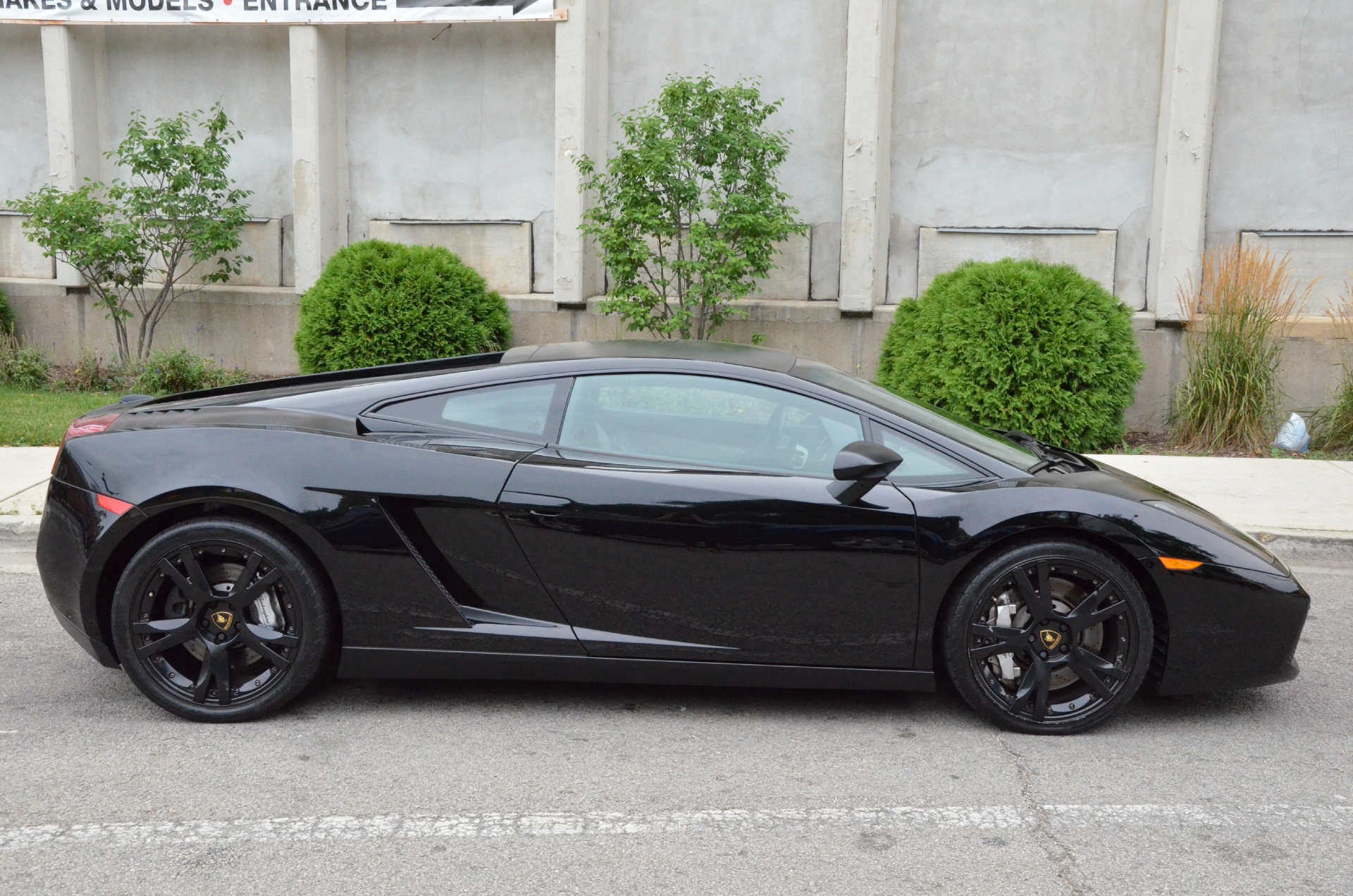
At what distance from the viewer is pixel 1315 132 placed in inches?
442

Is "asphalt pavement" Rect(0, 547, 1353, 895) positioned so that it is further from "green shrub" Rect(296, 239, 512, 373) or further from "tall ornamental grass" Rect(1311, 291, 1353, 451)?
"green shrub" Rect(296, 239, 512, 373)

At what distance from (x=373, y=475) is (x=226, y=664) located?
0.81m

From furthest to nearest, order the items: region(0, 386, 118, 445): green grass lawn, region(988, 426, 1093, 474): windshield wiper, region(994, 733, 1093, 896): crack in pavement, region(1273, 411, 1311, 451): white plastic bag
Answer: region(1273, 411, 1311, 451): white plastic bag, region(0, 386, 118, 445): green grass lawn, region(988, 426, 1093, 474): windshield wiper, region(994, 733, 1093, 896): crack in pavement

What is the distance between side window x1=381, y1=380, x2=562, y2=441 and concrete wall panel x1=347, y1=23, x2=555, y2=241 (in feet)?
27.1

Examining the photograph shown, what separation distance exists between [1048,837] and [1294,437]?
7437mm

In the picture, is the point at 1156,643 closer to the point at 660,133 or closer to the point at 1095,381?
the point at 1095,381

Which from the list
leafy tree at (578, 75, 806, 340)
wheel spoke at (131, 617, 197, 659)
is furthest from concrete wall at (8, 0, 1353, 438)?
wheel spoke at (131, 617, 197, 659)

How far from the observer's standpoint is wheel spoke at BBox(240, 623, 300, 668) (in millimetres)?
4137

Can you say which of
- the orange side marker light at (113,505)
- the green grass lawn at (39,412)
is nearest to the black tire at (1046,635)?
the orange side marker light at (113,505)

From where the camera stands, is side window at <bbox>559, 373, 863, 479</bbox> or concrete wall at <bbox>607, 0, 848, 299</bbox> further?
concrete wall at <bbox>607, 0, 848, 299</bbox>

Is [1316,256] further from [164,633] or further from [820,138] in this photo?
[164,633]

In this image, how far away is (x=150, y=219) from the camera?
39.4 feet

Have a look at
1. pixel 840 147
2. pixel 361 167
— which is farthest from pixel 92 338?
pixel 840 147

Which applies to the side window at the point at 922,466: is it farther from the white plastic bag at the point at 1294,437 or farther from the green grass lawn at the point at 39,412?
the green grass lawn at the point at 39,412
